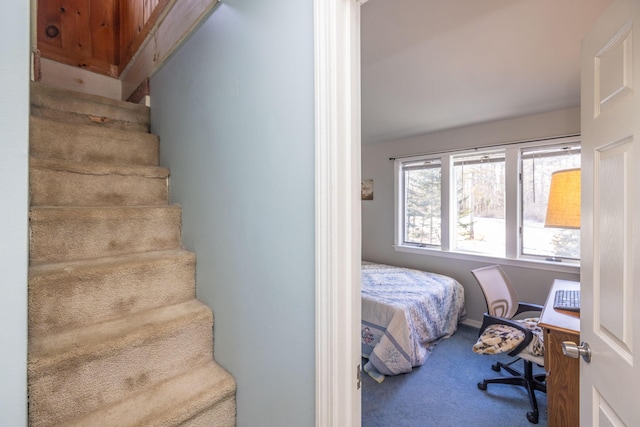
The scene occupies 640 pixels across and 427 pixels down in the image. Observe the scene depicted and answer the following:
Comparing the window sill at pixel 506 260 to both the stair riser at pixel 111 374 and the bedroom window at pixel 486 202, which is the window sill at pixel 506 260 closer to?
the bedroom window at pixel 486 202

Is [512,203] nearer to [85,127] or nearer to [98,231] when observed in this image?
[98,231]

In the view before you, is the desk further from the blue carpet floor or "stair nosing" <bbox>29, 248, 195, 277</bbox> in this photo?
"stair nosing" <bbox>29, 248, 195, 277</bbox>

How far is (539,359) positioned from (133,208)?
2649 millimetres

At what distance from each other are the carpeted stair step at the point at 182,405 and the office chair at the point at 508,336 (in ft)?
5.90

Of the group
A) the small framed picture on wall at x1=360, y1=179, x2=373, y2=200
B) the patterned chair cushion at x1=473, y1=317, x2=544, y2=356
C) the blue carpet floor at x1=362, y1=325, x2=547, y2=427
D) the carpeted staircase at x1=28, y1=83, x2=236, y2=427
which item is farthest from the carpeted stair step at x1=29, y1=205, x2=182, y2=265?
the small framed picture on wall at x1=360, y1=179, x2=373, y2=200

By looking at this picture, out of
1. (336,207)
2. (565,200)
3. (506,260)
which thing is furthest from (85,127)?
(506,260)

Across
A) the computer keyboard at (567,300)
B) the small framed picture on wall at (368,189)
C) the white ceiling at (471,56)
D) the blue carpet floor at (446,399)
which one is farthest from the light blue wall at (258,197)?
the small framed picture on wall at (368,189)

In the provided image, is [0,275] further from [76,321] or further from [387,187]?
[387,187]

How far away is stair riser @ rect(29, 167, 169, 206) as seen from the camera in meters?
1.36

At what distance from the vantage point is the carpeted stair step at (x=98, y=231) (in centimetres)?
122

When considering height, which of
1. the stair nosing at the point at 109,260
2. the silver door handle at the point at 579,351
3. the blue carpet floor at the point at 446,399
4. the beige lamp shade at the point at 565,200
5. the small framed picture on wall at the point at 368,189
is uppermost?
the small framed picture on wall at the point at 368,189

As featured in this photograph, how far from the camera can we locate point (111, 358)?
3.51ft

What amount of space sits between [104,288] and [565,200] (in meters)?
2.39

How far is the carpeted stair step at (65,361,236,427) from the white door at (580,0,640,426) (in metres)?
1.28
